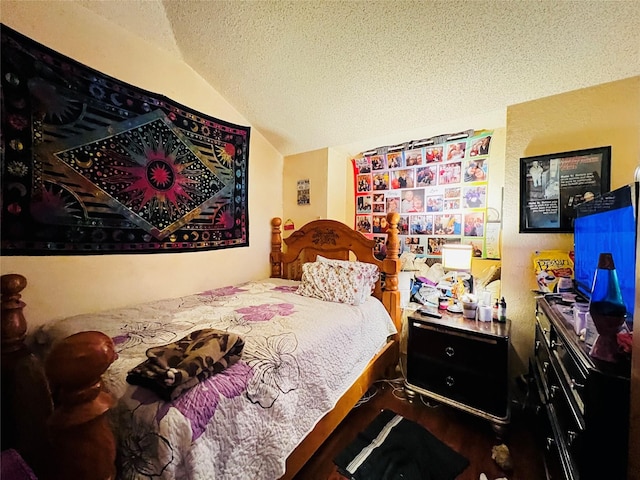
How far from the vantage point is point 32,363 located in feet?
2.89

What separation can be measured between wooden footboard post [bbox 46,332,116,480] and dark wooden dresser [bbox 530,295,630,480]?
50.8 inches

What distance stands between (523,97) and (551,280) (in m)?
1.17

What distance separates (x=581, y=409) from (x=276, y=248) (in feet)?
7.70

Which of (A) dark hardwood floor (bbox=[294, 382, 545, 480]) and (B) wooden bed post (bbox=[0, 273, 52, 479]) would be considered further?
(A) dark hardwood floor (bbox=[294, 382, 545, 480])

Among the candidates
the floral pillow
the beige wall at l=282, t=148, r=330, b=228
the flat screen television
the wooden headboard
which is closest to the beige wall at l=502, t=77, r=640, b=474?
the flat screen television

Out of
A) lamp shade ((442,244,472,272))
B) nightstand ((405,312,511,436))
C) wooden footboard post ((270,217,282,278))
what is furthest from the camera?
wooden footboard post ((270,217,282,278))

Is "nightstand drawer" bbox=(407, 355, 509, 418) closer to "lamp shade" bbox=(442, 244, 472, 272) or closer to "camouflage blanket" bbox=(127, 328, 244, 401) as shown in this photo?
"lamp shade" bbox=(442, 244, 472, 272)

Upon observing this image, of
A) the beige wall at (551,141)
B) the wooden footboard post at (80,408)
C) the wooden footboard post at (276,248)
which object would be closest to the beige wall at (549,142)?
the beige wall at (551,141)

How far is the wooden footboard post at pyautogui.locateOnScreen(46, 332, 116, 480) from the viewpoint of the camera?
56 centimetres

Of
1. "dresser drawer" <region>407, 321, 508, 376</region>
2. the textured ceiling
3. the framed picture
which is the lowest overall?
"dresser drawer" <region>407, 321, 508, 376</region>

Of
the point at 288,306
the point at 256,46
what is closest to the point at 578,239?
the point at 288,306

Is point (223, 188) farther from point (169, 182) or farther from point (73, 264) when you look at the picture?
point (73, 264)

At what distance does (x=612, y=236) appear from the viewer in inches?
37.7

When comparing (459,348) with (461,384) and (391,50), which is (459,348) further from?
(391,50)
